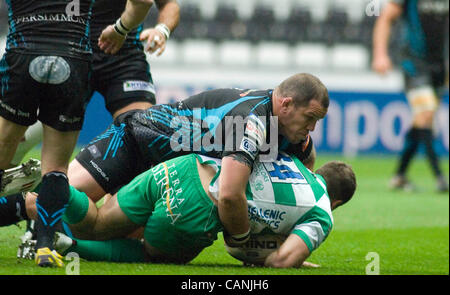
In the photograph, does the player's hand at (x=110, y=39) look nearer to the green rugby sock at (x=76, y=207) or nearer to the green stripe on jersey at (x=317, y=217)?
the green rugby sock at (x=76, y=207)

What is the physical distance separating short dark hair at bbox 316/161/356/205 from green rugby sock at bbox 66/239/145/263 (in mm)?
1102

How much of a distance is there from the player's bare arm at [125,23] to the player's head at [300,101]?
803 mm

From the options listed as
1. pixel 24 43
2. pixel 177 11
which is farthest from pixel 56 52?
pixel 177 11

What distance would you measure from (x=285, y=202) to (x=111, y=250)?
0.95 meters

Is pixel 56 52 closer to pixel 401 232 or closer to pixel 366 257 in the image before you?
pixel 366 257

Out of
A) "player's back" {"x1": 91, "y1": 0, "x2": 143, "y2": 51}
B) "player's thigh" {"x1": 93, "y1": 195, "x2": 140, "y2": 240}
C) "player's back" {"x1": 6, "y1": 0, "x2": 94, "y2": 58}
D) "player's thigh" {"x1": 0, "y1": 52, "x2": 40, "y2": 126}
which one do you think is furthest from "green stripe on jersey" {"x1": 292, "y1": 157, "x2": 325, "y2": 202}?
"player's back" {"x1": 91, "y1": 0, "x2": 143, "y2": 51}

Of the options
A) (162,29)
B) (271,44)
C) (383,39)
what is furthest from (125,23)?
(271,44)

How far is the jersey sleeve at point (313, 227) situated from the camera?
4258mm

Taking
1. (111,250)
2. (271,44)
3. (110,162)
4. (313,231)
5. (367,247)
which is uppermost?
(271,44)

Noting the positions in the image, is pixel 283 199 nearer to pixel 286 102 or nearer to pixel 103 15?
pixel 286 102

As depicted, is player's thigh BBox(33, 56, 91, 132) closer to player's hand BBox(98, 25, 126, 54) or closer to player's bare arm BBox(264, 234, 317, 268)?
player's hand BBox(98, 25, 126, 54)

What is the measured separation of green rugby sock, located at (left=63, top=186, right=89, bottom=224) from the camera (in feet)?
14.1

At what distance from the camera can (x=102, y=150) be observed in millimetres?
5043

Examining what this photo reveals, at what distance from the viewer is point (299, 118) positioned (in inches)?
172
